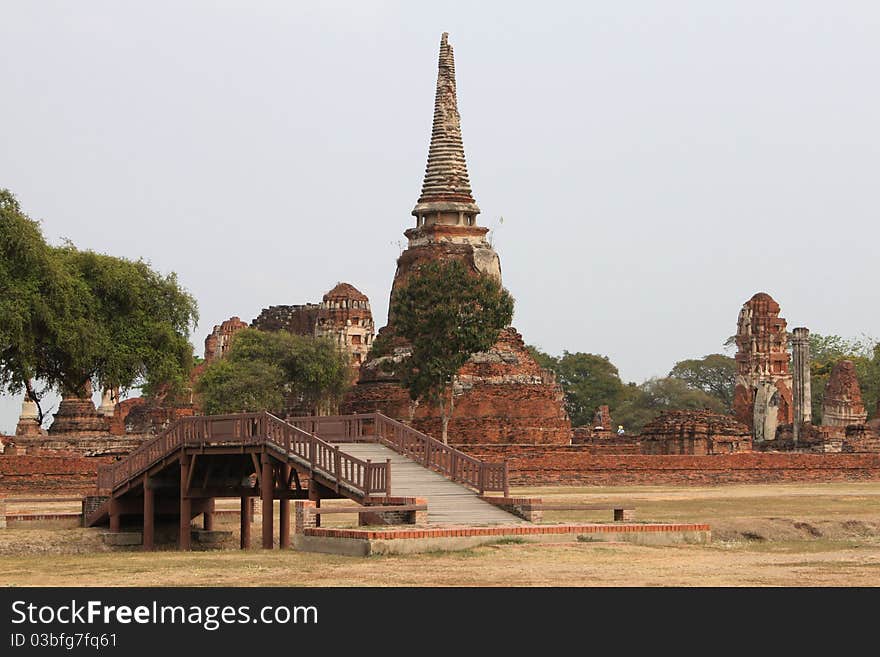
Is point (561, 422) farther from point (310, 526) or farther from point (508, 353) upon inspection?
point (310, 526)

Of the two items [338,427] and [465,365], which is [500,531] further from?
[465,365]

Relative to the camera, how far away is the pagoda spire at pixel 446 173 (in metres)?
59.2

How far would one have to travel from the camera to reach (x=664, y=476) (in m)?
49.4

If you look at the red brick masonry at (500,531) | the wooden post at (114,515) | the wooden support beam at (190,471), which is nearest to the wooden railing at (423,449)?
the wooden support beam at (190,471)

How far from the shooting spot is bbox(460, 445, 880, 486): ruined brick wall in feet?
160

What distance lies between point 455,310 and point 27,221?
13.4 metres

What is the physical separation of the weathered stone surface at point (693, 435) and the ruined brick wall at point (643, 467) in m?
7.97

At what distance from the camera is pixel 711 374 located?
403ft

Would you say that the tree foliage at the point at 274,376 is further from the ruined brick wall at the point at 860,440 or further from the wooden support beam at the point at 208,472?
the wooden support beam at the point at 208,472
